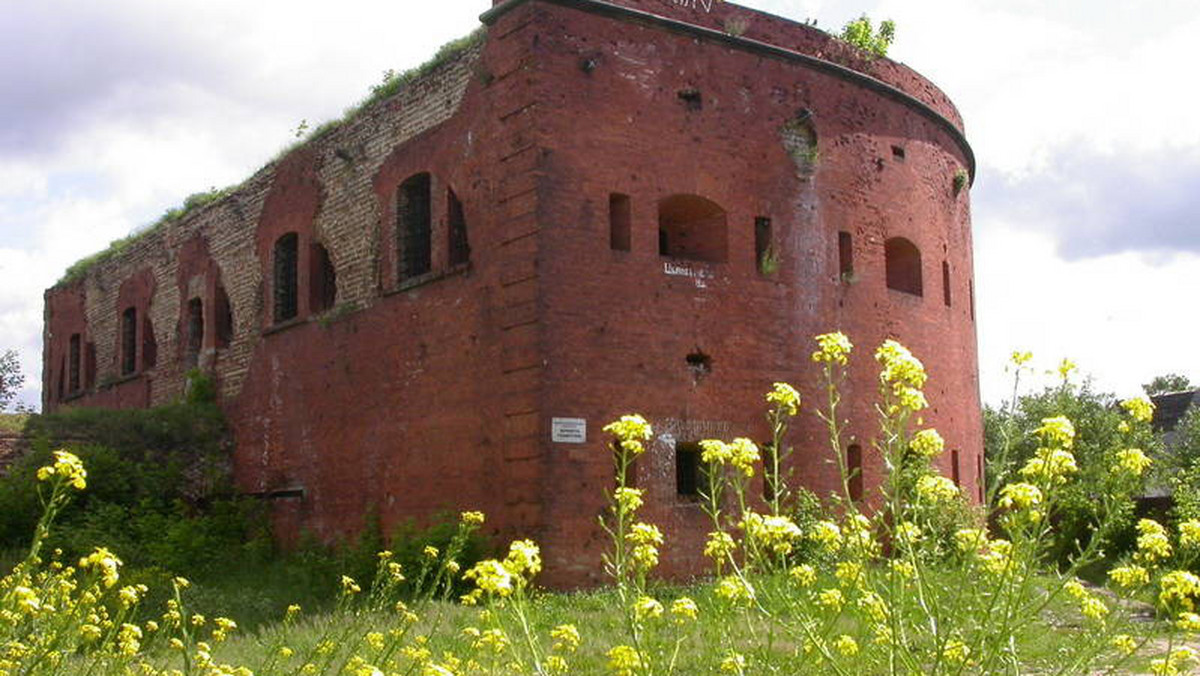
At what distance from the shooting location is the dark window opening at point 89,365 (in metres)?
26.0

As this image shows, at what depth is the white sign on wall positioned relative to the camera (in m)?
13.2

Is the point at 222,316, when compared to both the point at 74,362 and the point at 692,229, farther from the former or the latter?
the point at 692,229

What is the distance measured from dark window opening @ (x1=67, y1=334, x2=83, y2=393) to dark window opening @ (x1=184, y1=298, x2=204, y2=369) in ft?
20.1

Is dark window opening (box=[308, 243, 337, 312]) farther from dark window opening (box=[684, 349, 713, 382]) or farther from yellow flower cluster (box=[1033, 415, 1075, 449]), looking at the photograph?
yellow flower cluster (box=[1033, 415, 1075, 449])

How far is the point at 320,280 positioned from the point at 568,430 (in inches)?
250

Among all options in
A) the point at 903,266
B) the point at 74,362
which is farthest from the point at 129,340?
the point at 903,266

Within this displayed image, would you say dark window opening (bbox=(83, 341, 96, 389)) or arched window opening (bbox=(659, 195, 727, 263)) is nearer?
arched window opening (bbox=(659, 195, 727, 263))

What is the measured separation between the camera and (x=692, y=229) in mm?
15242

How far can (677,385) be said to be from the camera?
46.1 feet

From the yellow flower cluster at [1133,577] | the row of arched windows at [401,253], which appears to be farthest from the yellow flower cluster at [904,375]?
the row of arched windows at [401,253]

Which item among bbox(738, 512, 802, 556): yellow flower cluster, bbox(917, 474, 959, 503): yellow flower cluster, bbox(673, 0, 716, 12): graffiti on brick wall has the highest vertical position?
bbox(673, 0, 716, 12): graffiti on brick wall

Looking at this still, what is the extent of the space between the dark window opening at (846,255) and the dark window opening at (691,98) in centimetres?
268

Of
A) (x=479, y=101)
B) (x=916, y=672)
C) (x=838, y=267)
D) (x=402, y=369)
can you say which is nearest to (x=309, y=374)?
(x=402, y=369)

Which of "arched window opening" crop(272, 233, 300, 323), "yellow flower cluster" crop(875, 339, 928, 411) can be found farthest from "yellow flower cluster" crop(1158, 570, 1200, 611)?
"arched window opening" crop(272, 233, 300, 323)
